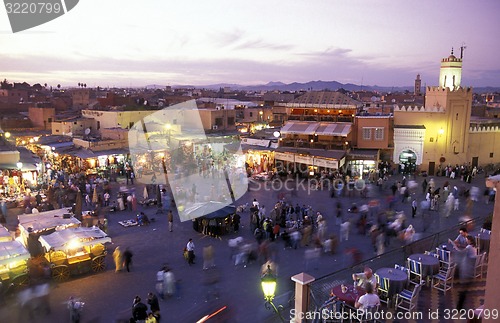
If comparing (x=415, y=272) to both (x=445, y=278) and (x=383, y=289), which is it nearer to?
(x=445, y=278)

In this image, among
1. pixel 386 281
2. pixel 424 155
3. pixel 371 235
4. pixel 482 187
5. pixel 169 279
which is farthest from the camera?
pixel 424 155

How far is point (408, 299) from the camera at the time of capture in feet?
23.8

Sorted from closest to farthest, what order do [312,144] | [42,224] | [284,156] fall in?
[42,224] → [284,156] → [312,144]

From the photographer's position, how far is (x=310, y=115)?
2639 cm

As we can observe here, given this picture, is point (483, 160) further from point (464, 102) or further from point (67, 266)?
point (67, 266)

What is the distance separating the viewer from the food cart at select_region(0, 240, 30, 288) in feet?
32.6

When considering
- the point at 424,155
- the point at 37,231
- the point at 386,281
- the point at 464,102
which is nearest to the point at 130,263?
the point at 37,231

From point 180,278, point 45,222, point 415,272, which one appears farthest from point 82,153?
point 415,272

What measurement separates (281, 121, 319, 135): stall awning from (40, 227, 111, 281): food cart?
52.0ft

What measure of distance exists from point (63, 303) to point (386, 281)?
7.10 metres

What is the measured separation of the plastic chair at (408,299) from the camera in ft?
23.6

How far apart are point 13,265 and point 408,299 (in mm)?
8972
